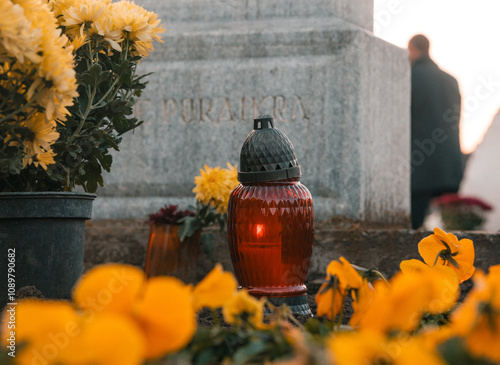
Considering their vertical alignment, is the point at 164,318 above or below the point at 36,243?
above

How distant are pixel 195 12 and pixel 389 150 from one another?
153 centimetres

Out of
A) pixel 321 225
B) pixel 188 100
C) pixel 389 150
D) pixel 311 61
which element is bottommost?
pixel 321 225

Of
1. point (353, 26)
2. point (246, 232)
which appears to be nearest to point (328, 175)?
point (353, 26)

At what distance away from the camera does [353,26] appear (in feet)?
12.0

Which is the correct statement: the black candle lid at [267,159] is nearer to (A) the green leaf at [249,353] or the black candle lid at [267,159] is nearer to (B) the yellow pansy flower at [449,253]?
(B) the yellow pansy flower at [449,253]

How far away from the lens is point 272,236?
159 cm

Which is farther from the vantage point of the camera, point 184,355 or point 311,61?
point 311,61

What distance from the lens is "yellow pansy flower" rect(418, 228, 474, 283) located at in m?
1.01

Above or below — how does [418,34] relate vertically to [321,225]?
above

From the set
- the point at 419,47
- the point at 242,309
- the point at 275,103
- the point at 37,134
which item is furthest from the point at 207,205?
the point at 419,47

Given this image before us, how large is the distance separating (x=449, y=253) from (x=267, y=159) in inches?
25.4

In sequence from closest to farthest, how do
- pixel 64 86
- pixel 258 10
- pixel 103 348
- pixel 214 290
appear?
pixel 103 348 < pixel 214 290 < pixel 64 86 < pixel 258 10

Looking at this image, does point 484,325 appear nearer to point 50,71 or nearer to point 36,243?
point 50,71

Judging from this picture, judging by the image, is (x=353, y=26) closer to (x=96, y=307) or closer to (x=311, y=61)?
(x=311, y=61)
